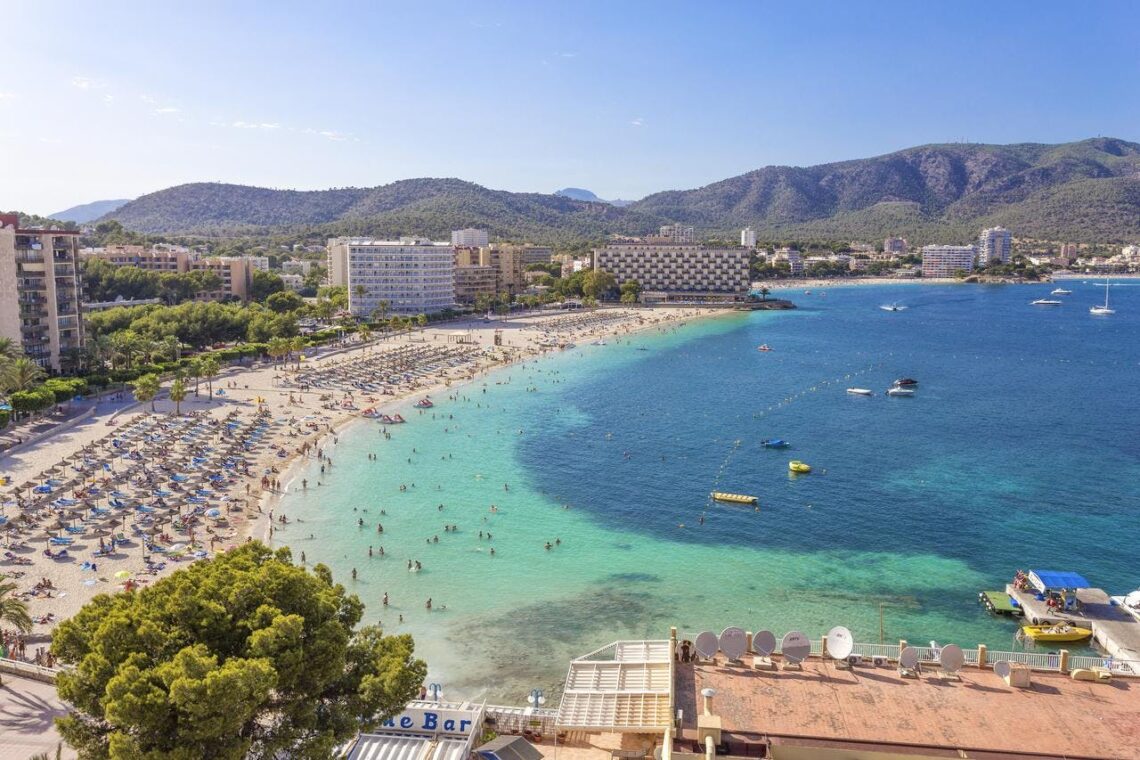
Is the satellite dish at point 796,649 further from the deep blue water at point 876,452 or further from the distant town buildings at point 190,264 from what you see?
the distant town buildings at point 190,264

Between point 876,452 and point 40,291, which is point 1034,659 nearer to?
point 876,452

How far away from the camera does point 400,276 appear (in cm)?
12900

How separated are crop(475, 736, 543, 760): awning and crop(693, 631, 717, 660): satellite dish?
4.37 metres

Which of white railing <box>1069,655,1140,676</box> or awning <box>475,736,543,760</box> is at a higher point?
white railing <box>1069,655,1140,676</box>

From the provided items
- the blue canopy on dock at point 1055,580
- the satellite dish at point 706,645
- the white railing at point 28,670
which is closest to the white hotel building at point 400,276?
the white railing at point 28,670

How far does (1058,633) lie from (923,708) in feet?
50.7

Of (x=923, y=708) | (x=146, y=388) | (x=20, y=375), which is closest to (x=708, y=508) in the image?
(x=923, y=708)

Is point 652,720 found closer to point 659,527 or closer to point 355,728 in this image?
point 355,728

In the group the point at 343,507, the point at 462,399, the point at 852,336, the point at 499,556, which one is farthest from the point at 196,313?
the point at 852,336

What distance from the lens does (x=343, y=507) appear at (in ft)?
141

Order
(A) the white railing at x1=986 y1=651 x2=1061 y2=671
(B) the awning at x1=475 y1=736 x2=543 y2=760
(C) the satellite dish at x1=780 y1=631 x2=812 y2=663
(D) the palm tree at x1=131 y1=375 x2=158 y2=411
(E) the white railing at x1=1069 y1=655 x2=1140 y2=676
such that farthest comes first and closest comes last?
(D) the palm tree at x1=131 y1=375 x2=158 y2=411 < (E) the white railing at x1=1069 y1=655 x2=1140 y2=676 < (A) the white railing at x1=986 y1=651 x2=1061 y2=671 < (C) the satellite dish at x1=780 y1=631 x2=812 y2=663 < (B) the awning at x1=475 y1=736 x2=543 y2=760

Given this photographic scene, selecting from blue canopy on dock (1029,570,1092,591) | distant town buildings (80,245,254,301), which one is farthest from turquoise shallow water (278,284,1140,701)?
distant town buildings (80,245,254,301)

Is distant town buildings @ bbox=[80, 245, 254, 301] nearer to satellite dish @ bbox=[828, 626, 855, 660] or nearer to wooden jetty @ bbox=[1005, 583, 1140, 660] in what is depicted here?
wooden jetty @ bbox=[1005, 583, 1140, 660]

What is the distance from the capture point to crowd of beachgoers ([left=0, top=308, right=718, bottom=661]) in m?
33.1
